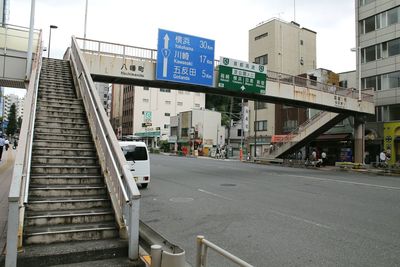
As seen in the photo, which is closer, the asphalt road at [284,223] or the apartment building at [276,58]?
the asphalt road at [284,223]

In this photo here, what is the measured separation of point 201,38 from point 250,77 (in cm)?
403

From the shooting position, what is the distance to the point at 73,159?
820cm

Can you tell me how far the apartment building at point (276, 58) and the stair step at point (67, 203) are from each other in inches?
1554

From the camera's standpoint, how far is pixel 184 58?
19047mm

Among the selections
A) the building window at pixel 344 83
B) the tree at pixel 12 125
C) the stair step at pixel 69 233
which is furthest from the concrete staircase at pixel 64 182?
the tree at pixel 12 125

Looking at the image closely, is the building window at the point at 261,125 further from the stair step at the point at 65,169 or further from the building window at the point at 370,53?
the stair step at the point at 65,169

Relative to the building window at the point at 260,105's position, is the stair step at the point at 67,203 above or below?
below

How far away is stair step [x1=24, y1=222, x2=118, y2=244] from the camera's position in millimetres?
5428

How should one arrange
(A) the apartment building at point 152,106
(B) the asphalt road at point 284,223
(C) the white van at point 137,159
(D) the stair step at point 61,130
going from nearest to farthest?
(B) the asphalt road at point 284,223 < (D) the stair step at point 61,130 < (C) the white van at point 137,159 < (A) the apartment building at point 152,106

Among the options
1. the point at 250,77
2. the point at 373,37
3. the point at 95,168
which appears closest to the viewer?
the point at 95,168

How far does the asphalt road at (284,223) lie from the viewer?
19.7 feet

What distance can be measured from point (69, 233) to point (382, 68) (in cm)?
3651

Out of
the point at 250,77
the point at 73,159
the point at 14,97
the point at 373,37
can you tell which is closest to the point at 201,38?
the point at 250,77

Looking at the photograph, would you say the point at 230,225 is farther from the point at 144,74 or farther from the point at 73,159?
the point at 144,74
